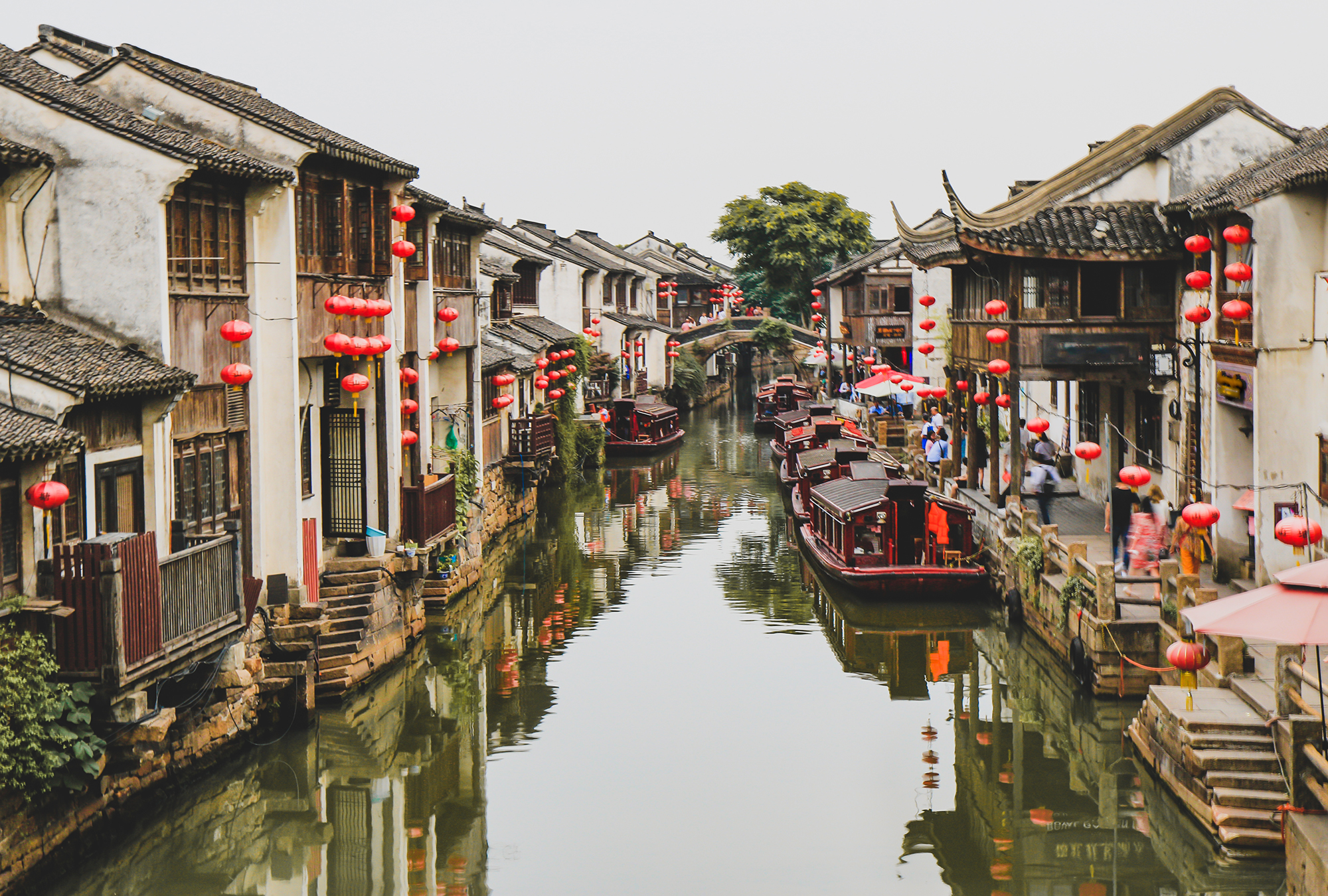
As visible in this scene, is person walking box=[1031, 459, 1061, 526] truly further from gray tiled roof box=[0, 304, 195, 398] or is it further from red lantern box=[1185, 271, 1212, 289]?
gray tiled roof box=[0, 304, 195, 398]

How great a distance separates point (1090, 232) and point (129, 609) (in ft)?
58.8

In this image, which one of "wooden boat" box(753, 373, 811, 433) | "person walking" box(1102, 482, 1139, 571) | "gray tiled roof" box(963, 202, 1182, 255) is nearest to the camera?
"person walking" box(1102, 482, 1139, 571)

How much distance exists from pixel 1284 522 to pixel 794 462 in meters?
24.8

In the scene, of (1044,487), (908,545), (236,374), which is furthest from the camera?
(908,545)

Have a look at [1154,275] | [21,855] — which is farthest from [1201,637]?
[21,855]

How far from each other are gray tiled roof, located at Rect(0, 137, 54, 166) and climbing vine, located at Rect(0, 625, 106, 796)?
16.2 ft

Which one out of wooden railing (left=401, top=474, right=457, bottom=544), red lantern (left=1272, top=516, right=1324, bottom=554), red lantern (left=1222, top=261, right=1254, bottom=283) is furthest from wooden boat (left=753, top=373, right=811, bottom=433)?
red lantern (left=1272, top=516, right=1324, bottom=554)

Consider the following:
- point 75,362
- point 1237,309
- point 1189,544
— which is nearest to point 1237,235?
point 1237,309

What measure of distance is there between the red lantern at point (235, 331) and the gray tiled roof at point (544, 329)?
25762 millimetres

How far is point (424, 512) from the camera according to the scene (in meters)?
21.6

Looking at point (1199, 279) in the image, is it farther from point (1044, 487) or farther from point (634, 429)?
point (634, 429)

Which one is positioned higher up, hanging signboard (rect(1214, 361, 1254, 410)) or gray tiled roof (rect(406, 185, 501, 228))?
gray tiled roof (rect(406, 185, 501, 228))

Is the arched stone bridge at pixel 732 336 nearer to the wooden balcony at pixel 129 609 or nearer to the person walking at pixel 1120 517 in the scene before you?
the person walking at pixel 1120 517

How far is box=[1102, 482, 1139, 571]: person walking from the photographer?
2125cm
